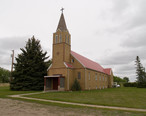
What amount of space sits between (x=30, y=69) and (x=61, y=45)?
878 cm

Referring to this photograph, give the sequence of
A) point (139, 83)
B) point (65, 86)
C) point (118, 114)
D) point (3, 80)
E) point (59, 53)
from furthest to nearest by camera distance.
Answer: point (3, 80) → point (139, 83) → point (59, 53) → point (65, 86) → point (118, 114)

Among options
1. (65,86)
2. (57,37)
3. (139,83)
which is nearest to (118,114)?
(65,86)

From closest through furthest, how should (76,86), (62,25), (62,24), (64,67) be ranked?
1. (76,86)
2. (64,67)
3. (62,25)
4. (62,24)

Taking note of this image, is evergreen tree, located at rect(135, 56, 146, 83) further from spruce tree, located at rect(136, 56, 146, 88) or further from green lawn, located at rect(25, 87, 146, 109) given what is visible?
green lawn, located at rect(25, 87, 146, 109)

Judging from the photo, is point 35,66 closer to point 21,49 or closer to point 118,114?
point 21,49

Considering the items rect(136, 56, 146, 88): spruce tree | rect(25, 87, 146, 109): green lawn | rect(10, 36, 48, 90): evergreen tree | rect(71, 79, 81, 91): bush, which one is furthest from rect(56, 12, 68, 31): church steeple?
rect(136, 56, 146, 88): spruce tree

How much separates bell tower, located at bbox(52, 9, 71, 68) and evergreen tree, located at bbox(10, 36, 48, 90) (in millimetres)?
3717

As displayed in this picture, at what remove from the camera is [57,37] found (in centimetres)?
2980

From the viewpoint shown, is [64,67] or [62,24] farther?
[62,24]

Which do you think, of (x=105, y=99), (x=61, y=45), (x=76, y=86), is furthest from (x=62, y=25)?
(x=105, y=99)

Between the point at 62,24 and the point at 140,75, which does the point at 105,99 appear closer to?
the point at 62,24

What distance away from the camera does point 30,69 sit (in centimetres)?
2969

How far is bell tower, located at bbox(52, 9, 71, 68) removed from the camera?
28344 mm

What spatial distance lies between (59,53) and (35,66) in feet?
20.8
